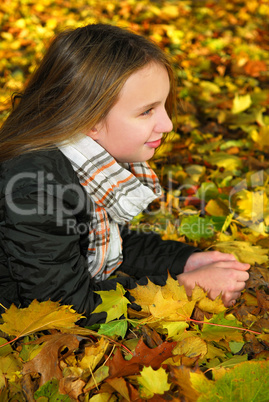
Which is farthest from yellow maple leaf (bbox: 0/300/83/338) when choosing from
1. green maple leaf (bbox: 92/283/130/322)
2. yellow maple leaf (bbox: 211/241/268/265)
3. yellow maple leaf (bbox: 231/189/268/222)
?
yellow maple leaf (bbox: 231/189/268/222)

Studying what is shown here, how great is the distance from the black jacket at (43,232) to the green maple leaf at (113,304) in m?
0.05

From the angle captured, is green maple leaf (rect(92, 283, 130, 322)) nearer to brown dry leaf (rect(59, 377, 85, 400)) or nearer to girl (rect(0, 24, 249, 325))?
girl (rect(0, 24, 249, 325))

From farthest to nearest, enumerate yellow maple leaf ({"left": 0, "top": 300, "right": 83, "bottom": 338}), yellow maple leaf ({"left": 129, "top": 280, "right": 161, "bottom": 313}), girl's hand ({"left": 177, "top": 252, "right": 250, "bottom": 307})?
1. girl's hand ({"left": 177, "top": 252, "right": 250, "bottom": 307})
2. yellow maple leaf ({"left": 129, "top": 280, "right": 161, "bottom": 313})
3. yellow maple leaf ({"left": 0, "top": 300, "right": 83, "bottom": 338})

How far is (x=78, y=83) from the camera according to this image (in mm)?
1248

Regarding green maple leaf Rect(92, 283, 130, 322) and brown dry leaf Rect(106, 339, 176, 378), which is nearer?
brown dry leaf Rect(106, 339, 176, 378)

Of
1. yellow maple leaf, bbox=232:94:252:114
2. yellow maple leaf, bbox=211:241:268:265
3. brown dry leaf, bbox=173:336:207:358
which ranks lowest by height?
yellow maple leaf, bbox=211:241:268:265

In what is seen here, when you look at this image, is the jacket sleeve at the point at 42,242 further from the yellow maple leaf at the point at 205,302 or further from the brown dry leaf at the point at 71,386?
the yellow maple leaf at the point at 205,302

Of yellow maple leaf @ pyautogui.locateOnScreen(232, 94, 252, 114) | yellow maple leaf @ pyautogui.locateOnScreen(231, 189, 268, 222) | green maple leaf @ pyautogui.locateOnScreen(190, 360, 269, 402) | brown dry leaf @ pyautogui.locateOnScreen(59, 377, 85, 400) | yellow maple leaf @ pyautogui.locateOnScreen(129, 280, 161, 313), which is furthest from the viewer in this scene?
yellow maple leaf @ pyautogui.locateOnScreen(232, 94, 252, 114)

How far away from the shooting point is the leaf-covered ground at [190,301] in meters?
0.99

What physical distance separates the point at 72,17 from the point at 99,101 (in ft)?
11.0

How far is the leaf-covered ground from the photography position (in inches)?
38.8

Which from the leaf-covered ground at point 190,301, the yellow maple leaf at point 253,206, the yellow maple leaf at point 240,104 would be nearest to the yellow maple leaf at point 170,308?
the leaf-covered ground at point 190,301

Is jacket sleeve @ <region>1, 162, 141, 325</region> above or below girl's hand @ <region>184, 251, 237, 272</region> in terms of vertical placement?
above

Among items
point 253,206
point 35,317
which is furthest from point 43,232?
point 253,206
